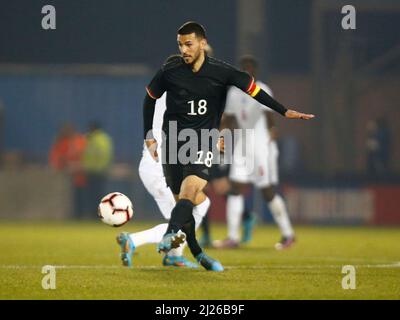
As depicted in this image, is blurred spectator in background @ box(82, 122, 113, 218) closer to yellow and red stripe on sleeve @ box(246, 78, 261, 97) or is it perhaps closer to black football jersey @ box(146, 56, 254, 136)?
black football jersey @ box(146, 56, 254, 136)

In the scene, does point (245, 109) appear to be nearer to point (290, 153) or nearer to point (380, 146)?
point (380, 146)

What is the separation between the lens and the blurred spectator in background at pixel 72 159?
2203 cm

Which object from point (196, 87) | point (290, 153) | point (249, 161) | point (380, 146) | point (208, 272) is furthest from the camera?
point (290, 153)

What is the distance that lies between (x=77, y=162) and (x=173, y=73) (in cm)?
1387

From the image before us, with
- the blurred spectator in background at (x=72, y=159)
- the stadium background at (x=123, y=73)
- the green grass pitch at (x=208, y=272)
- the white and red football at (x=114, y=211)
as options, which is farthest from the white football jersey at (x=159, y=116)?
the stadium background at (x=123, y=73)

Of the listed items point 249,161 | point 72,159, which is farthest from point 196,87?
point 72,159

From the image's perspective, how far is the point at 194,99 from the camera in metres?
9.39

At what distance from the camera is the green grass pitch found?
26.7 feet

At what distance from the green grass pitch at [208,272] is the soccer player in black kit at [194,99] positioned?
2.25 ft

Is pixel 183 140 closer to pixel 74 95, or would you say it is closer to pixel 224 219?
pixel 224 219

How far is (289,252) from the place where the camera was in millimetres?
13234

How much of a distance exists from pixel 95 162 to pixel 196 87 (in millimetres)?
13146

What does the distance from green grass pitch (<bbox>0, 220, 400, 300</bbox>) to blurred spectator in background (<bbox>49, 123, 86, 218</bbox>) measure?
549 centimetres
